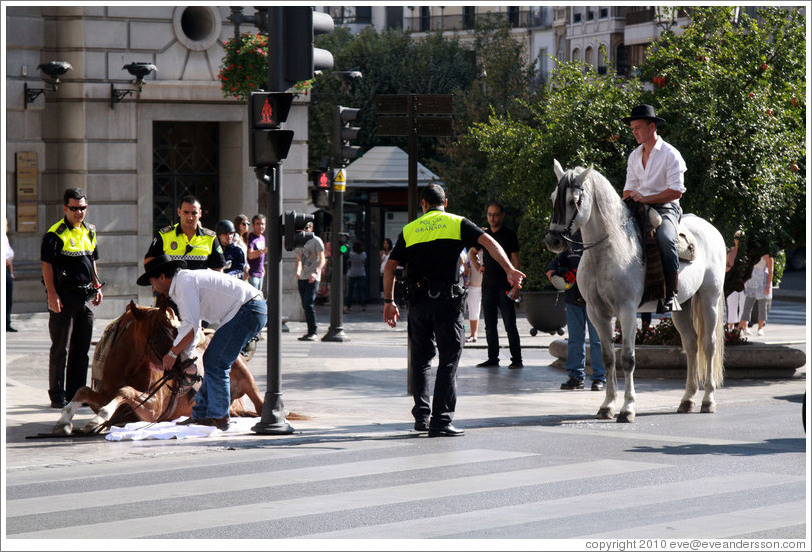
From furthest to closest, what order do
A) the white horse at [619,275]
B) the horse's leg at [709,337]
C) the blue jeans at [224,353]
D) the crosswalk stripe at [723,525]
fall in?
1. the horse's leg at [709,337]
2. the white horse at [619,275]
3. the blue jeans at [224,353]
4. the crosswalk stripe at [723,525]

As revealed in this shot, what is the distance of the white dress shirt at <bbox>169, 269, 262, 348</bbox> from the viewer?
1034 centimetres

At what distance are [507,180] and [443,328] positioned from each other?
5593 mm

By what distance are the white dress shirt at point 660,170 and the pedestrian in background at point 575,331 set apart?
6.51 ft

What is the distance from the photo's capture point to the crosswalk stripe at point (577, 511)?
7.17m

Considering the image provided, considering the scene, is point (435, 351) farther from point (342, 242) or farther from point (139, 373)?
point (342, 242)

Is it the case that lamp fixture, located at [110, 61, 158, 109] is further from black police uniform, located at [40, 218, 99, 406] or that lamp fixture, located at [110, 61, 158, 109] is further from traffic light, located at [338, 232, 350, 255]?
black police uniform, located at [40, 218, 99, 406]

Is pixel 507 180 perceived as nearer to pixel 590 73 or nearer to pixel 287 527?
pixel 590 73

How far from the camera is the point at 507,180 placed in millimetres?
16391

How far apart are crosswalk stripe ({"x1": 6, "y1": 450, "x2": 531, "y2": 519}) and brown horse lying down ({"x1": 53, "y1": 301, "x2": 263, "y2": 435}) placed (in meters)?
2.22

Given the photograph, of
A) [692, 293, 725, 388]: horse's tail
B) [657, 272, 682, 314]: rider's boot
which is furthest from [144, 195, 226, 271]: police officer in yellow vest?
[692, 293, 725, 388]: horse's tail

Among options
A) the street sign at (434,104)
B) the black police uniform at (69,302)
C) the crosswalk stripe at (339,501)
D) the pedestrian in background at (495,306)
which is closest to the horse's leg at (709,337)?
the street sign at (434,104)

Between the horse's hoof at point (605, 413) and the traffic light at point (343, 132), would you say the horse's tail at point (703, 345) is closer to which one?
the horse's hoof at point (605, 413)

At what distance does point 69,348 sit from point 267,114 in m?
3.31

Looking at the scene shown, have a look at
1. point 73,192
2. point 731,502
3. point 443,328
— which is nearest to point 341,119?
point 73,192
